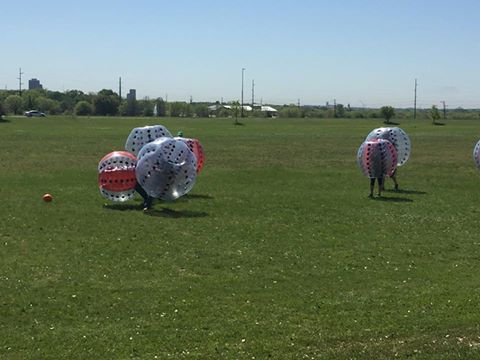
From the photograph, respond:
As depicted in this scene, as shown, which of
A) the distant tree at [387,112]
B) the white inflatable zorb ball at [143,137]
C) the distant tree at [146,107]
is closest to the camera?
the white inflatable zorb ball at [143,137]

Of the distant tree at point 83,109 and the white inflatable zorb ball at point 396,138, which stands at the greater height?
the distant tree at point 83,109

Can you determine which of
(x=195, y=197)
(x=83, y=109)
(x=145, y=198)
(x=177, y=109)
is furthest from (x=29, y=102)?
(x=145, y=198)

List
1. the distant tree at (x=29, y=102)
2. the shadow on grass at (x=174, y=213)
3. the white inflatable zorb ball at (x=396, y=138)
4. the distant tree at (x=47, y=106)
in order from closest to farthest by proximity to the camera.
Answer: the shadow on grass at (x=174, y=213)
the white inflatable zorb ball at (x=396, y=138)
the distant tree at (x=29, y=102)
the distant tree at (x=47, y=106)

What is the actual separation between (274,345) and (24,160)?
26125mm

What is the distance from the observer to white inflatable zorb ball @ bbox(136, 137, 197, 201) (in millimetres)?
17859

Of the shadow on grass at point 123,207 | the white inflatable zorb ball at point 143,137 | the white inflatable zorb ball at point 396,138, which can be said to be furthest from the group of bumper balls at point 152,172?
the white inflatable zorb ball at point 396,138

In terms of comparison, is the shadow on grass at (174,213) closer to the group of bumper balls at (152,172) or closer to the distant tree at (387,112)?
the group of bumper balls at (152,172)

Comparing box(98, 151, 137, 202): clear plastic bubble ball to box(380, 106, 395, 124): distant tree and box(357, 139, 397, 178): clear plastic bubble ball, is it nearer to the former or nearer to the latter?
box(357, 139, 397, 178): clear plastic bubble ball

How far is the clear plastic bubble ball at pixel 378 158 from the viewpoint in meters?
21.8

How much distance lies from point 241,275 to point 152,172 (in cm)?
680

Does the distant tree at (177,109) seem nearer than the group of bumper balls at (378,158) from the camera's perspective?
No

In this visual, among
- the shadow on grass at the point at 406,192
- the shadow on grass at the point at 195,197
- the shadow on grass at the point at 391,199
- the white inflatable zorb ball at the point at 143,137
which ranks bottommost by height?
the shadow on grass at the point at 195,197

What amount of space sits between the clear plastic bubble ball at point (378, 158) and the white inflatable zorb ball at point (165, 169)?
6359 millimetres

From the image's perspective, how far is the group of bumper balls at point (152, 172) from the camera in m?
17.9
